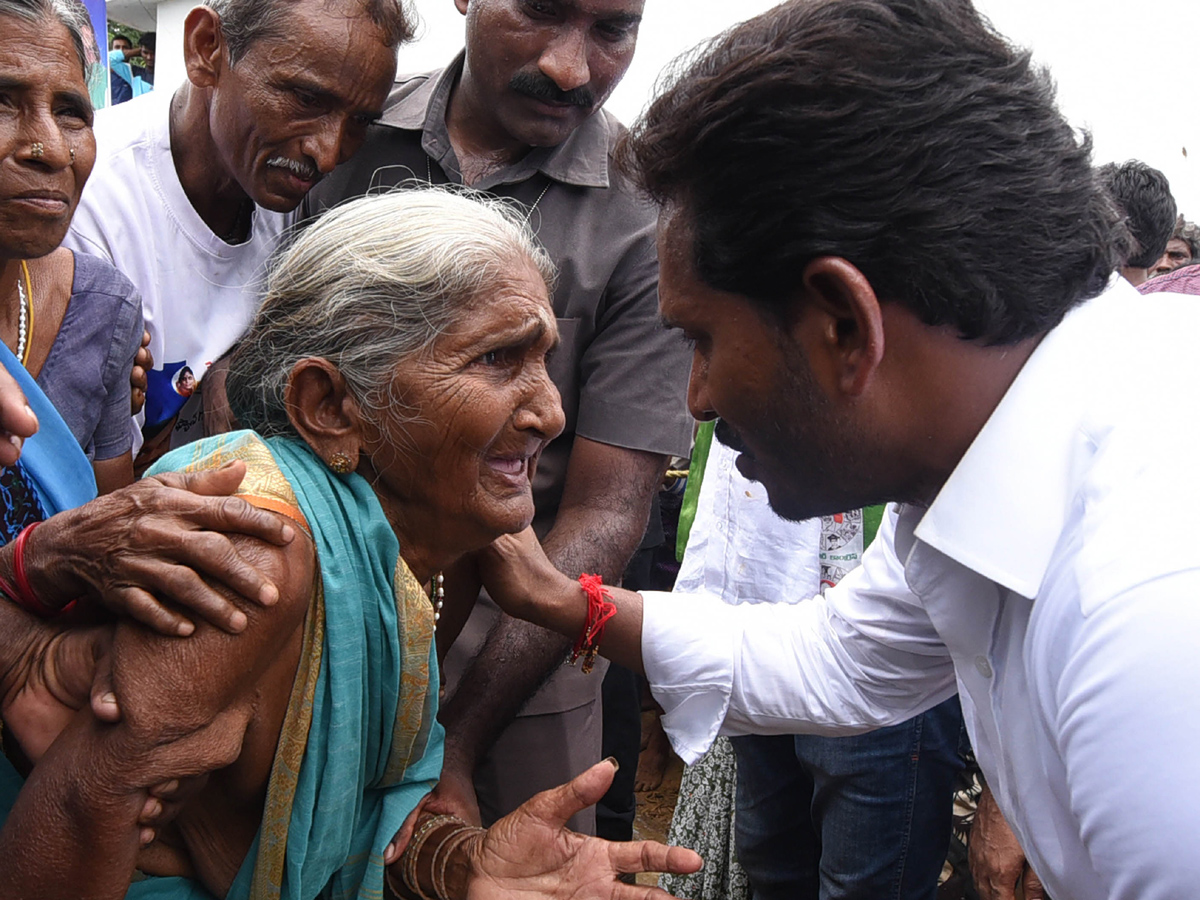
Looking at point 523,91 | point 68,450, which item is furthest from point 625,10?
point 68,450

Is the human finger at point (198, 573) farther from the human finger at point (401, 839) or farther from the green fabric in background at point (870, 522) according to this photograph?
the green fabric in background at point (870, 522)

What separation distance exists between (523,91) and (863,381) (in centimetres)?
161

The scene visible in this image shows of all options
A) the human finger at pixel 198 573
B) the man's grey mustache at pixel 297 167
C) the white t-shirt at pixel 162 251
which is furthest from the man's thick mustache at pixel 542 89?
the human finger at pixel 198 573

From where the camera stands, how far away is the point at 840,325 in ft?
5.88

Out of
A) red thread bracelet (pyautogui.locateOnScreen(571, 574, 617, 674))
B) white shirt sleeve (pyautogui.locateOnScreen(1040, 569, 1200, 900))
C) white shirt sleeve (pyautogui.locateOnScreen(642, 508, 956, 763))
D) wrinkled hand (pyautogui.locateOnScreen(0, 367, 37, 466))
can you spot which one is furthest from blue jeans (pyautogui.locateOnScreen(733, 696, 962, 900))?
wrinkled hand (pyautogui.locateOnScreen(0, 367, 37, 466))

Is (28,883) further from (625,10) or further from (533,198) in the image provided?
(625,10)

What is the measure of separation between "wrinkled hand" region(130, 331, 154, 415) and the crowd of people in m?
0.02

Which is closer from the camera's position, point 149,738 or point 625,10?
point 149,738

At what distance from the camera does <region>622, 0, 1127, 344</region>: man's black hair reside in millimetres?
1653

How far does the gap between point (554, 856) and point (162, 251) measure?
6.48ft

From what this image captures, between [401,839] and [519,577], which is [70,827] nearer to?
[401,839]

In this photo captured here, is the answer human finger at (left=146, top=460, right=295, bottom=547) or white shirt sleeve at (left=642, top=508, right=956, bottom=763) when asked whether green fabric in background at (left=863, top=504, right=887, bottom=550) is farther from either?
human finger at (left=146, top=460, right=295, bottom=547)

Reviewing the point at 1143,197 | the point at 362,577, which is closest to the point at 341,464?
the point at 362,577

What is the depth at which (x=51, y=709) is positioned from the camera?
183cm
